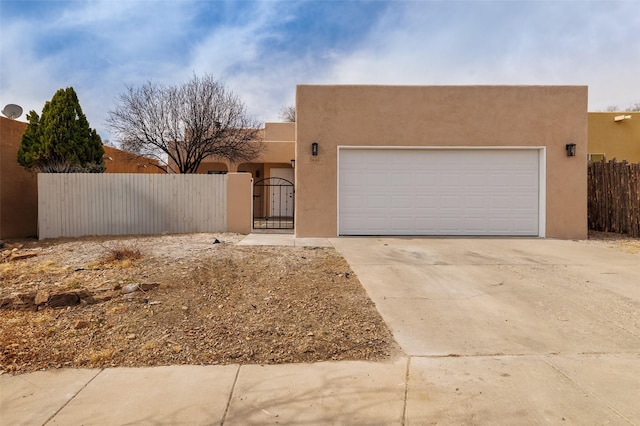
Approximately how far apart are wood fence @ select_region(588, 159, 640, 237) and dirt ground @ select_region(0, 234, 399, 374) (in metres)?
9.25

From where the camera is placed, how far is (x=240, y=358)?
3557 mm

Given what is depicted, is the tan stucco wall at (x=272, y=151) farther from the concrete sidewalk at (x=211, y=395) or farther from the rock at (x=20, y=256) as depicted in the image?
the concrete sidewalk at (x=211, y=395)

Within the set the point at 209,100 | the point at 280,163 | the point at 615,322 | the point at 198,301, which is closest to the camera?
the point at 615,322

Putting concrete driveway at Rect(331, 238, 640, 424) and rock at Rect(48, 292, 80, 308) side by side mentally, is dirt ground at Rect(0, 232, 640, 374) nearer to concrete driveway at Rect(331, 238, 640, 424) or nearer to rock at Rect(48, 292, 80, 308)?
rock at Rect(48, 292, 80, 308)

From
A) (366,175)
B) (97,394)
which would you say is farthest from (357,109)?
(97,394)

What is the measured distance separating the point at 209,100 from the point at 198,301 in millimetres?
12823

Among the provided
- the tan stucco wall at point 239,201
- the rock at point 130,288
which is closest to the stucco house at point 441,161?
the tan stucco wall at point 239,201

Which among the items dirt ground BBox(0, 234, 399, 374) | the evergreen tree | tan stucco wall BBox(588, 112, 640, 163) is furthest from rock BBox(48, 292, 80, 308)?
tan stucco wall BBox(588, 112, 640, 163)

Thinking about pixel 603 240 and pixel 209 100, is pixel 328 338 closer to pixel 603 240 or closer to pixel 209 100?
pixel 603 240

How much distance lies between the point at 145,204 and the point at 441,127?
879 centimetres

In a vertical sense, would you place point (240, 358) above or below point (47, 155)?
below

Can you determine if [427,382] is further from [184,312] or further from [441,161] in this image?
[441,161]

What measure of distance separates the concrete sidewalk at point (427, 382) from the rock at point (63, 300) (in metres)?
1.54

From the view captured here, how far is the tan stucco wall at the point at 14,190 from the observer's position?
37.6 ft
